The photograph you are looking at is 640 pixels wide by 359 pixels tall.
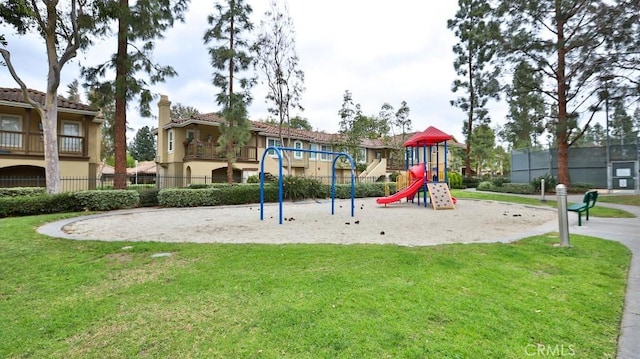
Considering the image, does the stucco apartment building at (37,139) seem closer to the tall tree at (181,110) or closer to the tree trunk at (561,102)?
the tree trunk at (561,102)

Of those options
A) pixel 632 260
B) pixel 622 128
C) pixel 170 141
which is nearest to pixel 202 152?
pixel 170 141

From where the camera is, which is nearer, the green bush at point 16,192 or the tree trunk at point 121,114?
the green bush at point 16,192

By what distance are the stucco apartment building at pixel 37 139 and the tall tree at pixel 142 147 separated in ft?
170

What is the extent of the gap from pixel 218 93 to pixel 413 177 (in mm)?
13006

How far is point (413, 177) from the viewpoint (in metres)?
16.3

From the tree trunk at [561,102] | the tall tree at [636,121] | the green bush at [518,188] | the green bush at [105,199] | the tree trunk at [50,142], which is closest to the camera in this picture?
the green bush at [105,199]

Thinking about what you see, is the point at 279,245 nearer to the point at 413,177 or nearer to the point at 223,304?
the point at 223,304

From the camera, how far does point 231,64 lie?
63.6ft

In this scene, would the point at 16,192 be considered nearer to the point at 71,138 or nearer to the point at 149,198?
→ the point at 149,198

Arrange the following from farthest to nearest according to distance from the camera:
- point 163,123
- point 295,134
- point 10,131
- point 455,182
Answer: point 455,182 < point 295,134 < point 163,123 < point 10,131

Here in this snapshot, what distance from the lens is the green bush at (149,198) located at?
1418 cm

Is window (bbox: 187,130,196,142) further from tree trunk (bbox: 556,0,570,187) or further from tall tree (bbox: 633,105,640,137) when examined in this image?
tall tree (bbox: 633,105,640,137)

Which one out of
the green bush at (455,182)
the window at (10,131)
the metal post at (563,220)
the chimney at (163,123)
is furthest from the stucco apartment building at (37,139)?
the green bush at (455,182)

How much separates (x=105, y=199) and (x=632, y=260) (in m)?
15.7
